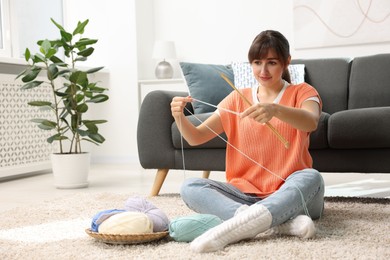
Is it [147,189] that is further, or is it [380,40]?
[380,40]

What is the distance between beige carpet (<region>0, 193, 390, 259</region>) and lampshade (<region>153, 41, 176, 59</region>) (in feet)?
7.28

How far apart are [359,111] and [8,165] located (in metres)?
2.37

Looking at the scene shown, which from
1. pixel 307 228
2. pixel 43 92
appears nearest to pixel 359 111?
pixel 307 228

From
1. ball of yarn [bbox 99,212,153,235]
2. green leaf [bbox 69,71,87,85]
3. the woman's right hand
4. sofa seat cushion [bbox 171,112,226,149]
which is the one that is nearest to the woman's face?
the woman's right hand

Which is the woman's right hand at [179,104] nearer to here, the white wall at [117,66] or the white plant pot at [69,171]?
the white plant pot at [69,171]

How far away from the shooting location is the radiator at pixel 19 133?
3.56 metres

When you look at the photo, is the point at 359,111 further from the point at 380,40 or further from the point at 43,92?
the point at 43,92

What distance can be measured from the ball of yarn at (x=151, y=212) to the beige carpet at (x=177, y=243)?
47 mm

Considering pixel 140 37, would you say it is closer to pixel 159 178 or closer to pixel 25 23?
pixel 25 23

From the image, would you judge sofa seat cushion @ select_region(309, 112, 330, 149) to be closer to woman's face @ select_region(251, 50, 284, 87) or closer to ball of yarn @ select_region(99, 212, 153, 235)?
woman's face @ select_region(251, 50, 284, 87)

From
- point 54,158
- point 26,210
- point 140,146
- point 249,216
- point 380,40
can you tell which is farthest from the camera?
point 380,40

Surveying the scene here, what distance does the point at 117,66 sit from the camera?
457cm

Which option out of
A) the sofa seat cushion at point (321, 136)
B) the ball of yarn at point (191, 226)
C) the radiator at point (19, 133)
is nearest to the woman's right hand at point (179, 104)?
the ball of yarn at point (191, 226)

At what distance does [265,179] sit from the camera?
1.81 meters
